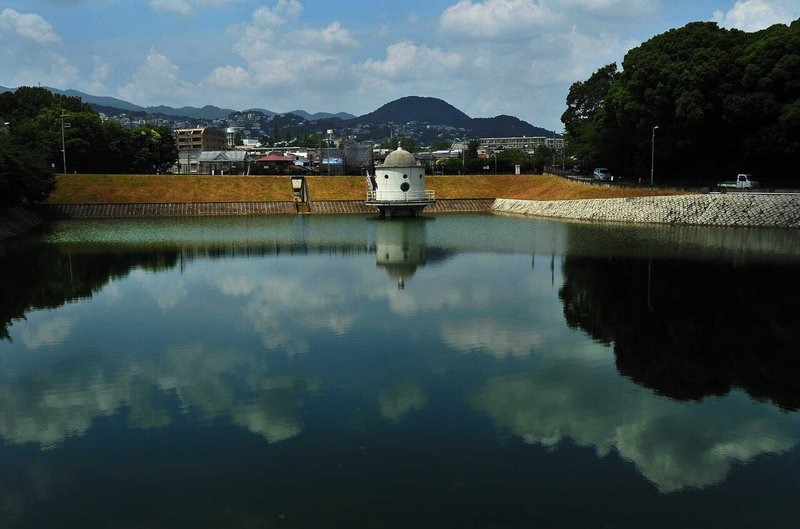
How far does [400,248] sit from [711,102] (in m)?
31.7

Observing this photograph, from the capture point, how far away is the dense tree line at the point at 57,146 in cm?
5134

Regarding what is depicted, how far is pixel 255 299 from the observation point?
2478 cm

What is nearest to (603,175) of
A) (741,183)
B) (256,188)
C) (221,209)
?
(741,183)

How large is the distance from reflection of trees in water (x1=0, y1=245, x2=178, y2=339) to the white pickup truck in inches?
1651

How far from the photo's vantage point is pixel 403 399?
1405 centimetres

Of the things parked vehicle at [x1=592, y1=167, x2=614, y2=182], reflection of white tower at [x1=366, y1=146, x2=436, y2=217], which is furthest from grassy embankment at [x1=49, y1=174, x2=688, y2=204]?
reflection of white tower at [x1=366, y1=146, x2=436, y2=217]

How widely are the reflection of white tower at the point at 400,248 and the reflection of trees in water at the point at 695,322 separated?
7622 mm

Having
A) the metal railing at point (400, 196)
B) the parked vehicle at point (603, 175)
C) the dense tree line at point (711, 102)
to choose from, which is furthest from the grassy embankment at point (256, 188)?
the metal railing at point (400, 196)

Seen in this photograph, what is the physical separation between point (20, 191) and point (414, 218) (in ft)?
109

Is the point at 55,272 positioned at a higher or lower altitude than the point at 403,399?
higher

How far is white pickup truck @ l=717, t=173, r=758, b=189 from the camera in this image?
52.4 metres

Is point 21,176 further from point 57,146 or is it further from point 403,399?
point 403,399

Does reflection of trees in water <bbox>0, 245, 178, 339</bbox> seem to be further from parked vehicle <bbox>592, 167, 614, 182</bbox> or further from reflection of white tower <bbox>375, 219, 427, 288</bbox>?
parked vehicle <bbox>592, 167, 614, 182</bbox>

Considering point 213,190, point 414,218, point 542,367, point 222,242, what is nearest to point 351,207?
point 414,218
